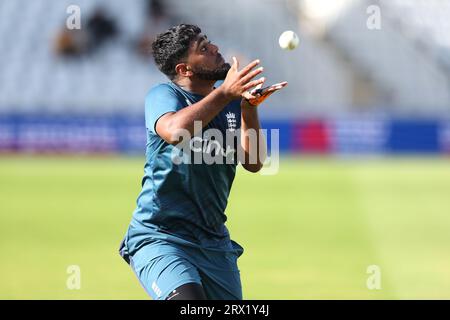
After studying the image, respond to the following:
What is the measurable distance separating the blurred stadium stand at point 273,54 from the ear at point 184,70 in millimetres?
22505

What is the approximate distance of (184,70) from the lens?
621 centimetres

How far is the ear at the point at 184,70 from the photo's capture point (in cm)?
619

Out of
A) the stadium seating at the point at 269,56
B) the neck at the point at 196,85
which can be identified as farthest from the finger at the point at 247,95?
the stadium seating at the point at 269,56

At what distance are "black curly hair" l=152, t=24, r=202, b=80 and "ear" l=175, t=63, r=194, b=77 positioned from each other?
3 cm

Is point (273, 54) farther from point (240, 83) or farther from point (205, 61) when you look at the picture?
point (240, 83)

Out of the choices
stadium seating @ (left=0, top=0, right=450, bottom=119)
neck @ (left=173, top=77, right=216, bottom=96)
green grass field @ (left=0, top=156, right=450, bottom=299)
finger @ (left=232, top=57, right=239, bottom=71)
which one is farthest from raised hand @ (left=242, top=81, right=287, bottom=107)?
stadium seating @ (left=0, top=0, right=450, bottom=119)

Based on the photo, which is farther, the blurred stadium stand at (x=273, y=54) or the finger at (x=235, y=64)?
the blurred stadium stand at (x=273, y=54)

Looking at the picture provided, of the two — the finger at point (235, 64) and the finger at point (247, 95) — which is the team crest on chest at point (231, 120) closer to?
the finger at point (247, 95)

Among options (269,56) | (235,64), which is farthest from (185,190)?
(269,56)

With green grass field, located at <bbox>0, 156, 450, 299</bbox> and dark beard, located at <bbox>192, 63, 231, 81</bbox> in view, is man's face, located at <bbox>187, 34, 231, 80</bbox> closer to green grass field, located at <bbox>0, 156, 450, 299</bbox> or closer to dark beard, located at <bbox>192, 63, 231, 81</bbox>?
dark beard, located at <bbox>192, 63, 231, 81</bbox>

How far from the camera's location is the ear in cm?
619

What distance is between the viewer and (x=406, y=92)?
107 ft

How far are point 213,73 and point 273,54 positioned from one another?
26950 mm

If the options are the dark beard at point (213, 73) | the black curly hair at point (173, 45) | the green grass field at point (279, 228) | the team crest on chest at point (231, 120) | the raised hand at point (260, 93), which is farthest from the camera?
the green grass field at point (279, 228)
